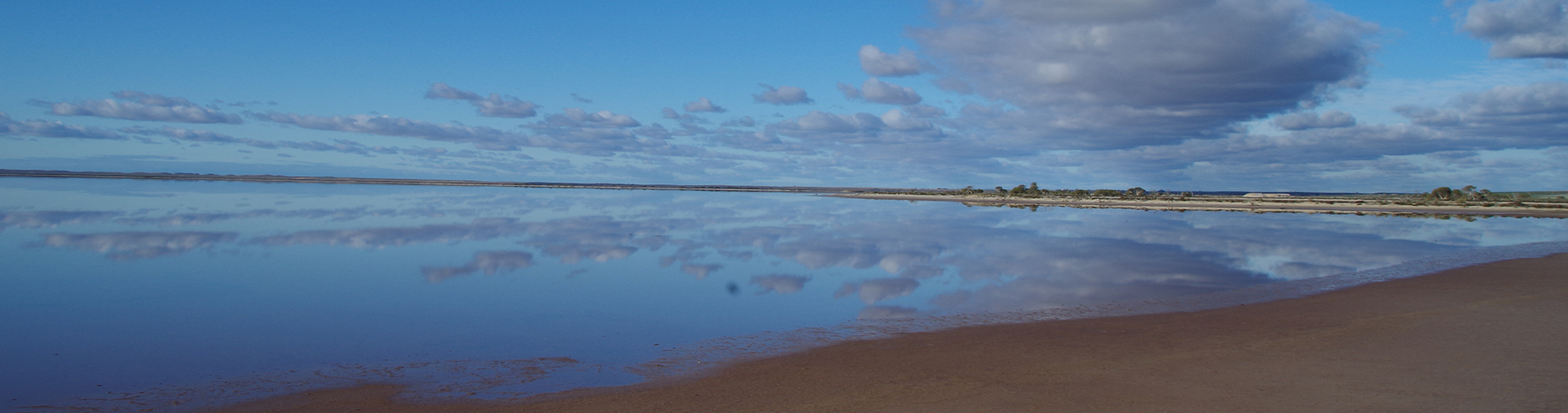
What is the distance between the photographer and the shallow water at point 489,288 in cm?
809

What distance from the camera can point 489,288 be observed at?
1423cm

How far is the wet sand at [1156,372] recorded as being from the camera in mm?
6750

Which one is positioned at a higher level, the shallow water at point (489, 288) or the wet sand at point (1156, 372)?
the wet sand at point (1156, 372)

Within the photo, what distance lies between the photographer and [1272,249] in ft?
80.4

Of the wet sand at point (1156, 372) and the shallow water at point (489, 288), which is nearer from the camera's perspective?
the wet sand at point (1156, 372)

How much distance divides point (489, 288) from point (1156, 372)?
11.0 meters

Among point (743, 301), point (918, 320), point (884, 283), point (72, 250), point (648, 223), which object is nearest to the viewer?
point (918, 320)

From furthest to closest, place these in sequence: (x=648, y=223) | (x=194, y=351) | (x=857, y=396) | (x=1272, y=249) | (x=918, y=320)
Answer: (x=648, y=223) → (x=1272, y=249) → (x=918, y=320) → (x=194, y=351) → (x=857, y=396)

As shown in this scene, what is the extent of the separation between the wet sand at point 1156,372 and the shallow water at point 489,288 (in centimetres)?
113

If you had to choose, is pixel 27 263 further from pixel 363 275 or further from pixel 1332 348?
pixel 1332 348

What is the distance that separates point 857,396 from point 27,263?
761 inches

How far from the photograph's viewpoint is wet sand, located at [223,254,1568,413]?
6750 mm

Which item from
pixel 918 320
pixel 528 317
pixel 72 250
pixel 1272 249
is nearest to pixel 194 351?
pixel 528 317

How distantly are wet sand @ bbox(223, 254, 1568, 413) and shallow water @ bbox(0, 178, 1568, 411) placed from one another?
1130 mm
